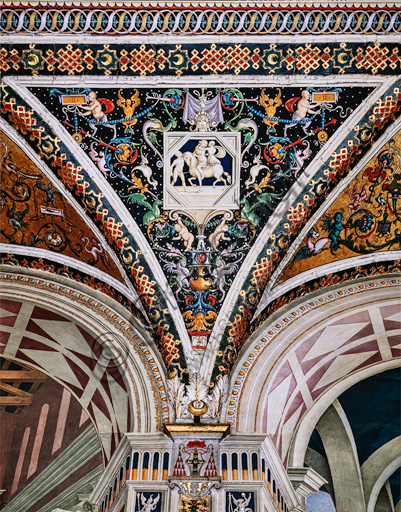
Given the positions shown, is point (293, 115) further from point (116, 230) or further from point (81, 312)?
point (81, 312)

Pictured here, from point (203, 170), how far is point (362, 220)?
1495mm

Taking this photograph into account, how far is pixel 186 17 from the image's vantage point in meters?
7.63

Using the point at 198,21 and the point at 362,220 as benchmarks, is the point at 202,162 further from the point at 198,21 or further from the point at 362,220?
the point at 362,220

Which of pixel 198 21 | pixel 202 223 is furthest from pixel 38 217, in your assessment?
pixel 198 21

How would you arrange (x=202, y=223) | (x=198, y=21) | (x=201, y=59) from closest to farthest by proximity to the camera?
(x=198, y=21) < (x=201, y=59) < (x=202, y=223)

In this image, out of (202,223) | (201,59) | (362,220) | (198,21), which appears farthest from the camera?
(362,220)

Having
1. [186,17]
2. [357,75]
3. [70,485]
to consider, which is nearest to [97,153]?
[186,17]

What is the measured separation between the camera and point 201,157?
313 inches

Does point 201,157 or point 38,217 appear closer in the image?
point 201,157

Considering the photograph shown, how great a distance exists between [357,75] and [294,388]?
2773 millimetres

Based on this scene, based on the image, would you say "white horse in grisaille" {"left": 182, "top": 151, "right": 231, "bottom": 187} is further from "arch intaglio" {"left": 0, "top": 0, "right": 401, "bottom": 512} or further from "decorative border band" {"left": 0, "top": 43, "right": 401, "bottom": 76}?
"decorative border band" {"left": 0, "top": 43, "right": 401, "bottom": 76}

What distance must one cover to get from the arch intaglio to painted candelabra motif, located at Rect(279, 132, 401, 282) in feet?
0.06

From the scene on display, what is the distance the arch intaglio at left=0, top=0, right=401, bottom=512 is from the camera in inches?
299

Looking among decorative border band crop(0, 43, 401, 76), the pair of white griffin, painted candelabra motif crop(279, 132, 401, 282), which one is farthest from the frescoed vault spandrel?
painted candelabra motif crop(279, 132, 401, 282)
